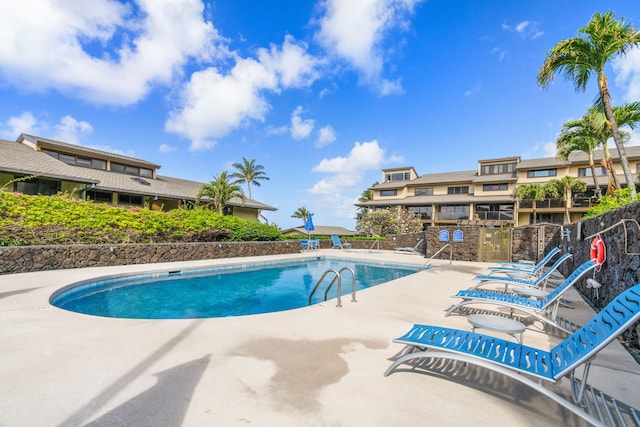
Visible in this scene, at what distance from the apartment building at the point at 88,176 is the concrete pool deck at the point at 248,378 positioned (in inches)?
579

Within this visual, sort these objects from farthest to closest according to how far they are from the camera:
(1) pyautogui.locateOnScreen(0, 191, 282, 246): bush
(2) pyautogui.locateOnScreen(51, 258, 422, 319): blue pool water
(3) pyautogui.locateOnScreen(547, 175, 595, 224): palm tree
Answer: (3) pyautogui.locateOnScreen(547, 175, 595, 224): palm tree, (1) pyautogui.locateOnScreen(0, 191, 282, 246): bush, (2) pyautogui.locateOnScreen(51, 258, 422, 319): blue pool water

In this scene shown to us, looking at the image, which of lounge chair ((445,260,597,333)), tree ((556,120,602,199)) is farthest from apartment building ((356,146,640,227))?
lounge chair ((445,260,597,333))

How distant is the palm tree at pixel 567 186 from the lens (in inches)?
1041

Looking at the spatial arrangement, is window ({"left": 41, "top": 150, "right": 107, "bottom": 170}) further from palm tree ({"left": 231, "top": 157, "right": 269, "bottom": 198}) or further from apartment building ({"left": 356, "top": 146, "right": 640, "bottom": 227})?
apartment building ({"left": 356, "top": 146, "right": 640, "bottom": 227})

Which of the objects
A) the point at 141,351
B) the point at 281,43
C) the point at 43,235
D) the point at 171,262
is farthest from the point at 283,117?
the point at 141,351

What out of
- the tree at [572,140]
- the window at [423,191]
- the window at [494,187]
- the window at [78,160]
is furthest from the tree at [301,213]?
the tree at [572,140]

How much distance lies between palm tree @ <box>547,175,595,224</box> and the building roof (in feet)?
93.2

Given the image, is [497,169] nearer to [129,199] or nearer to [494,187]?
[494,187]

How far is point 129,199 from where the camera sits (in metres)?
21.4

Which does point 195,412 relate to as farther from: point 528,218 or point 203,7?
point 528,218

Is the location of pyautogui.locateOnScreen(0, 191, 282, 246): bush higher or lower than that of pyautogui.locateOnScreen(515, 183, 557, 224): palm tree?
lower

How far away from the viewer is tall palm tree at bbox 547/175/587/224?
26453mm

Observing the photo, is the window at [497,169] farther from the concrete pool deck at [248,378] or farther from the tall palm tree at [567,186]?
the concrete pool deck at [248,378]

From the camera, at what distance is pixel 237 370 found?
321 cm
